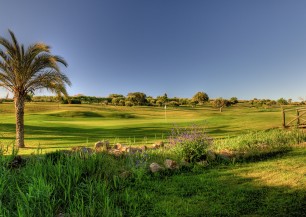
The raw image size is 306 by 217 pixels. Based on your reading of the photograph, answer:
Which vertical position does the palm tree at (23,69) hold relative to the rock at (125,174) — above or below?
above

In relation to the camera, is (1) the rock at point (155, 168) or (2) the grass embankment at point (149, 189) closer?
(2) the grass embankment at point (149, 189)

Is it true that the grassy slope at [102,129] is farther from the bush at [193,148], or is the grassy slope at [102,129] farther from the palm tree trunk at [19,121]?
the bush at [193,148]

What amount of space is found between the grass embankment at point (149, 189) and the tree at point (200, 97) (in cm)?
7407

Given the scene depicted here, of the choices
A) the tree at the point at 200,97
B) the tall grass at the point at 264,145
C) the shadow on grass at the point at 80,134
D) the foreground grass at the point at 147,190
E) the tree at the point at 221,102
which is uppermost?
the tree at the point at 200,97

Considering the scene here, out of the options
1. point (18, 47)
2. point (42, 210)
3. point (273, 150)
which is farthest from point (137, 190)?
point (18, 47)

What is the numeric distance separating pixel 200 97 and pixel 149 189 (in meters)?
77.3

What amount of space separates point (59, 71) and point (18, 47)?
9.75 ft

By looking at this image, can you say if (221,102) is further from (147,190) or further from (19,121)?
(147,190)

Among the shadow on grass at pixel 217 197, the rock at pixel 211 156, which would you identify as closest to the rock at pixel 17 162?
the shadow on grass at pixel 217 197

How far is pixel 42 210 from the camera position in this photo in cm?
510

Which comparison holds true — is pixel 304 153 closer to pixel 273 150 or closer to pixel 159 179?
pixel 273 150

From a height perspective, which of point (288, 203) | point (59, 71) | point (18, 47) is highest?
point (18, 47)

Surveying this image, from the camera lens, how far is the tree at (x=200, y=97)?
3258 inches

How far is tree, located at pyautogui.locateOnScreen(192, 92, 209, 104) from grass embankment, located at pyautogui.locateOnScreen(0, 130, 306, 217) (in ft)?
243
